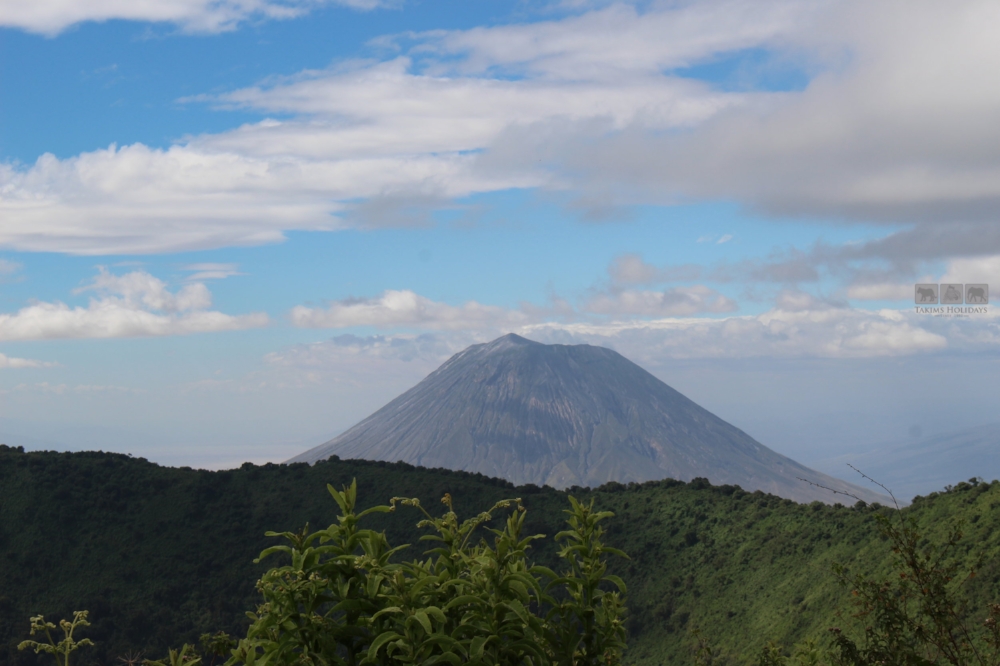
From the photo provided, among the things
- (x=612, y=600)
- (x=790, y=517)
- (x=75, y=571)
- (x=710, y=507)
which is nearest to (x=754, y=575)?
(x=790, y=517)

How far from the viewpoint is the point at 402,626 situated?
3.19m

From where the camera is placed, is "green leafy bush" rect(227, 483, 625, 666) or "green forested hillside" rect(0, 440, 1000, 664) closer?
"green leafy bush" rect(227, 483, 625, 666)

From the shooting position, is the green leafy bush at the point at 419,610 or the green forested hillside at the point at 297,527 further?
the green forested hillside at the point at 297,527

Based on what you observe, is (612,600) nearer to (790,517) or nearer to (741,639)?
(741,639)

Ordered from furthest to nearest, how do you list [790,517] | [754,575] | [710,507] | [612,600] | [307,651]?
[710,507], [790,517], [754,575], [612,600], [307,651]

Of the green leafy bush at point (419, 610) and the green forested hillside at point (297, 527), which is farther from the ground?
the green leafy bush at point (419, 610)

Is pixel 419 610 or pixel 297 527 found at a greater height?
pixel 419 610

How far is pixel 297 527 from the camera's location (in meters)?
50.7

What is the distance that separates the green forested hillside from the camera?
4162 cm

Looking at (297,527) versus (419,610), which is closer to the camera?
(419,610)

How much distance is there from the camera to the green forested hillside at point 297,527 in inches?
1639

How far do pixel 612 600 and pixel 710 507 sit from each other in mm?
55438

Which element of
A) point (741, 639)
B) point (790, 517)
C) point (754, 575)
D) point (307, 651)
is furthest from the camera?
point (790, 517)

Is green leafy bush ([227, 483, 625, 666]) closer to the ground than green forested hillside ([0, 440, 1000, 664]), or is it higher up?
higher up
